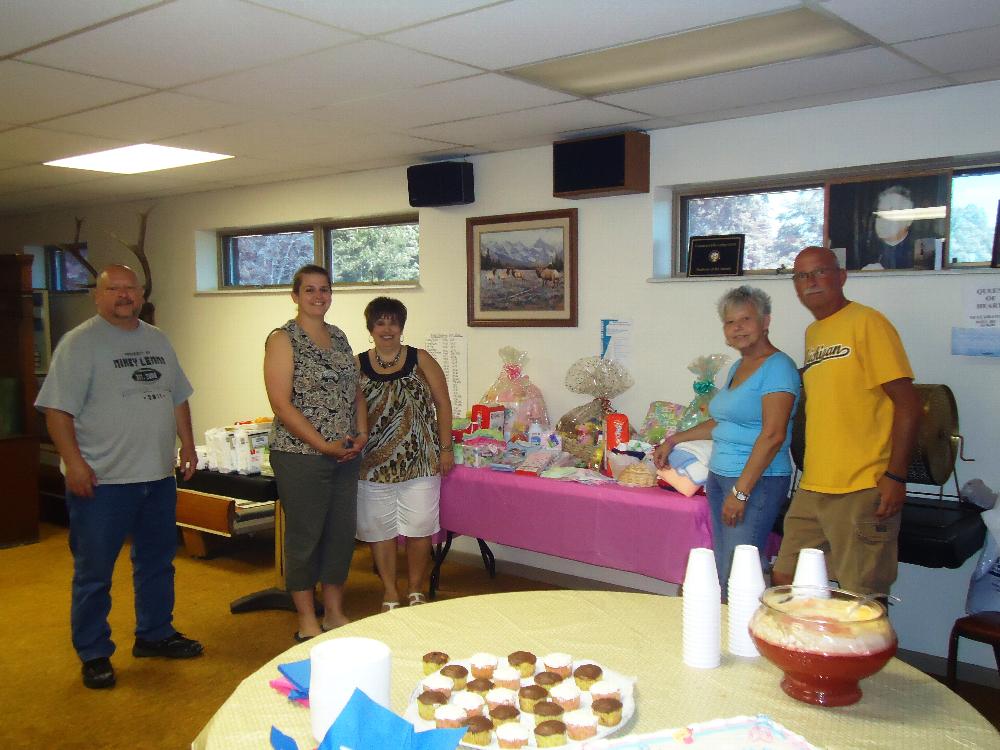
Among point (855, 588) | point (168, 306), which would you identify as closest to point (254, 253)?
point (168, 306)

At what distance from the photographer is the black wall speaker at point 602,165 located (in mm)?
4047

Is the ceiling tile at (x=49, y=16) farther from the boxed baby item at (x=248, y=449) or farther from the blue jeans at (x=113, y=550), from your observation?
the boxed baby item at (x=248, y=449)

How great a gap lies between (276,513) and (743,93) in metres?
2.96

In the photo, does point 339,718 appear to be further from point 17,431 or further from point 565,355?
point 17,431

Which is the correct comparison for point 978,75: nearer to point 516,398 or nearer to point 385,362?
point 516,398

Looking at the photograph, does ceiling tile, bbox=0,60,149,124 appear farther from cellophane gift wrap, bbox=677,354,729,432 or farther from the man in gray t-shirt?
cellophane gift wrap, bbox=677,354,729,432

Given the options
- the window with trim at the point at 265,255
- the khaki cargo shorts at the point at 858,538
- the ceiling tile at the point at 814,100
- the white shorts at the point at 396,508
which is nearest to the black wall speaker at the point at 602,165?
the ceiling tile at the point at 814,100

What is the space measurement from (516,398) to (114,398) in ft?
6.55

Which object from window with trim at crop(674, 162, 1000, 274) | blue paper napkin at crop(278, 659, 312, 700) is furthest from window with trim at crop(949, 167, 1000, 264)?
blue paper napkin at crop(278, 659, 312, 700)

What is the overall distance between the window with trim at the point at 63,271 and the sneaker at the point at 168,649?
4802 millimetres

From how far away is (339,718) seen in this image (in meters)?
1.12

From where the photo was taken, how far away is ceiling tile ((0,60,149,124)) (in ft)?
10.2

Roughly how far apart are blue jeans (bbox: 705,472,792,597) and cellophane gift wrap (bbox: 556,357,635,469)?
1013mm

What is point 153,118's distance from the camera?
383 cm
